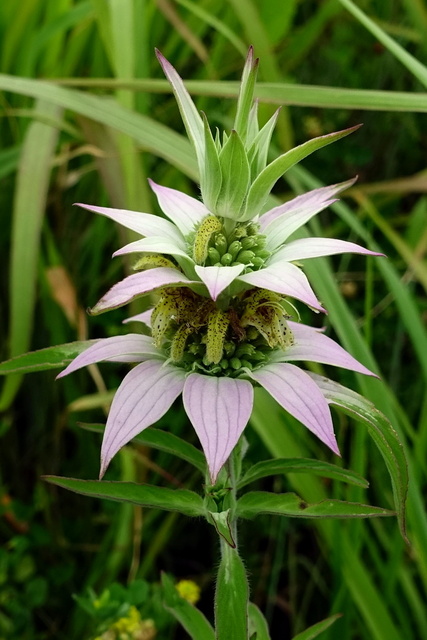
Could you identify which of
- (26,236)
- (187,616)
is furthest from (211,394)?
(26,236)

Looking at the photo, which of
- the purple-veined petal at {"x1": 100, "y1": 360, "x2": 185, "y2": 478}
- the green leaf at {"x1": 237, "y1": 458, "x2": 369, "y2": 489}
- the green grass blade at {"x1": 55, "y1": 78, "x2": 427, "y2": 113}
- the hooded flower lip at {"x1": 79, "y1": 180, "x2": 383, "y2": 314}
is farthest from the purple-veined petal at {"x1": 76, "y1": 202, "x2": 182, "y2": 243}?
the green grass blade at {"x1": 55, "y1": 78, "x2": 427, "y2": 113}

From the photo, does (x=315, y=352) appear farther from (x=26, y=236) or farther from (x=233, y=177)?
(x=26, y=236)

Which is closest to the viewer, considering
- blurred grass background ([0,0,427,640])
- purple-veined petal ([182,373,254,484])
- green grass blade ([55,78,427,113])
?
purple-veined petal ([182,373,254,484])

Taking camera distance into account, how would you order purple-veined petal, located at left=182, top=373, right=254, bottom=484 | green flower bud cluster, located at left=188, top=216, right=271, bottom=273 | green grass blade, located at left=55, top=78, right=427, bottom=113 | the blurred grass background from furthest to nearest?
the blurred grass background < green grass blade, located at left=55, top=78, right=427, bottom=113 < green flower bud cluster, located at left=188, top=216, right=271, bottom=273 < purple-veined petal, located at left=182, top=373, right=254, bottom=484

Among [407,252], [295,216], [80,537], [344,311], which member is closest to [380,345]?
[407,252]

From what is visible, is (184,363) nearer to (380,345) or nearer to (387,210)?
(380,345)

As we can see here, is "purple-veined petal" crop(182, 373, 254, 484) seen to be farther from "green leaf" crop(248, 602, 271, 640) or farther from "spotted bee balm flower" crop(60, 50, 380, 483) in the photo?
"green leaf" crop(248, 602, 271, 640)

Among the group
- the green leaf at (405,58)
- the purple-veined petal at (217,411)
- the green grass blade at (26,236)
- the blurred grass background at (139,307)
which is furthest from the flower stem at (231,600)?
the green leaf at (405,58)
